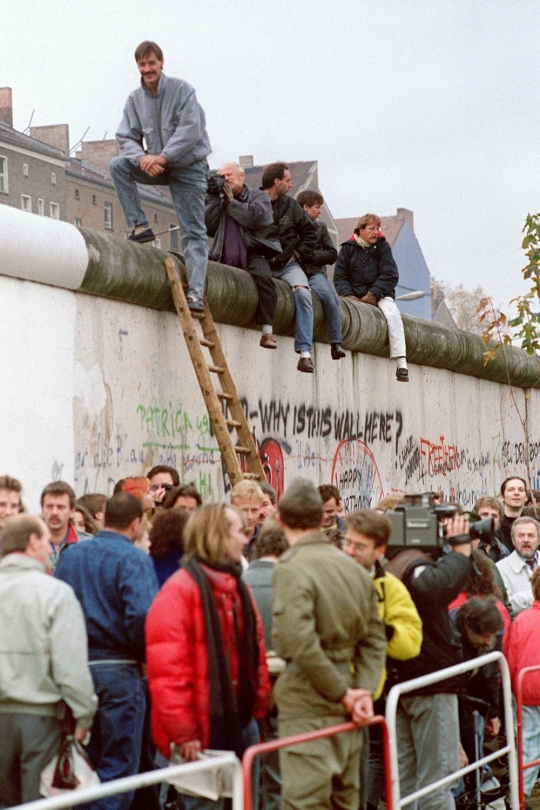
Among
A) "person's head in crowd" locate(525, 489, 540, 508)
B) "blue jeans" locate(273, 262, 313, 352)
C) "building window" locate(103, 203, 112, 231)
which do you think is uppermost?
"building window" locate(103, 203, 112, 231)

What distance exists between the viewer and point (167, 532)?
22.5 ft

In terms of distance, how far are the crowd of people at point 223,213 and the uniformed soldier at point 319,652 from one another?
4.37m

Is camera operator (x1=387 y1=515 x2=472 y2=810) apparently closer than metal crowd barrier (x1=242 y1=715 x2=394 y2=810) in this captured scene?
No

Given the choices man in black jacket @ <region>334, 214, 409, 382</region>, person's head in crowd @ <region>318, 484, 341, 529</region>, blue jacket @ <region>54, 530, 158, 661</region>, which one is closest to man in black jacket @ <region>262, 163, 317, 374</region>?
man in black jacket @ <region>334, 214, 409, 382</region>

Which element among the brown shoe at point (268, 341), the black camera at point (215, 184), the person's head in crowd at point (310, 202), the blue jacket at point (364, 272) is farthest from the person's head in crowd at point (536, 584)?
the blue jacket at point (364, 272)

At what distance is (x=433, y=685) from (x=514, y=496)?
4958 mm

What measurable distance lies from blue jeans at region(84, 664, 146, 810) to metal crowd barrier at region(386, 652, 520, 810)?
117cm

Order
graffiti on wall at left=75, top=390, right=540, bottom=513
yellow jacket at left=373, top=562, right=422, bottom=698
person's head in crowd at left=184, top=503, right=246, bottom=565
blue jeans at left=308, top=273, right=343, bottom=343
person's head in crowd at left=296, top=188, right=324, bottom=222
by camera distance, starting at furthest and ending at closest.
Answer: blue jeans at left=308, top=273, right=343, bottom=343 < person's head in crowd at left=296, top=188, right=324, bottom=222 < graffiti on wall at left=75, top=390, right=540, bottom=513 < yellow jacket at left=373, top=562, right=422, bottom=698 < person's head in crowd at left=184, top=503, right=246, bottom=565

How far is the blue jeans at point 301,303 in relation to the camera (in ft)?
38.5

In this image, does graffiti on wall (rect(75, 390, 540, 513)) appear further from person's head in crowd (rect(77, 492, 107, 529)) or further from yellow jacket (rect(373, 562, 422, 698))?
yellow jacket (rect(373, 562, 422, 698))

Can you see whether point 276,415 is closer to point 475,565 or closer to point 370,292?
point 370,292

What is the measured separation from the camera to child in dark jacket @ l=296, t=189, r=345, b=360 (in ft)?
39.0

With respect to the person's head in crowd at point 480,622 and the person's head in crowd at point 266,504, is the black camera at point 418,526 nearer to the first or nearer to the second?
the person's head in crowd at point 480,622

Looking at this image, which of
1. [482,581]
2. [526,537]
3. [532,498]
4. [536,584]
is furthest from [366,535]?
[532,498]
